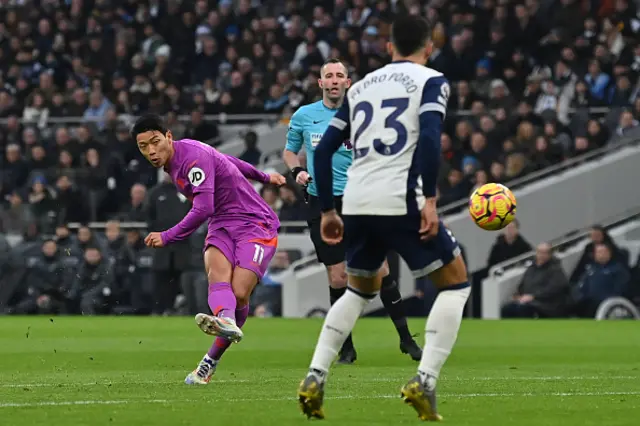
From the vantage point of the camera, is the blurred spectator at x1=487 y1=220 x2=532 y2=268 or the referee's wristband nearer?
the referee's wristband

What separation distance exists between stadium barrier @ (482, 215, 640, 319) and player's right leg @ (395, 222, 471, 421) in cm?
1393

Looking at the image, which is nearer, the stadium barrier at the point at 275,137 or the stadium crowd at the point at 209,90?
the stadium crowd at the point at 209,90

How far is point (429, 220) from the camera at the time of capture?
7016 millimetres

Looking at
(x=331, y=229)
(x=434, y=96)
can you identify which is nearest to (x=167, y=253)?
(x=331, y=229)

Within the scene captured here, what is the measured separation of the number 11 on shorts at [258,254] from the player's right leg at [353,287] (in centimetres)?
266

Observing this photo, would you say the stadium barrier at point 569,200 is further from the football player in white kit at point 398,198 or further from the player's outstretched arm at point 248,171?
the football player in white kit at point 398,198

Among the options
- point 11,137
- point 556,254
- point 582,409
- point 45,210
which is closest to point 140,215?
point 45,210

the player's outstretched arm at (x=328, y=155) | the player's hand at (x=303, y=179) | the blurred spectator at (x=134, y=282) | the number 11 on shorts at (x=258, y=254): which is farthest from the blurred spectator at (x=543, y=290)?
the player's outstretched arm at (x=328, y=155)

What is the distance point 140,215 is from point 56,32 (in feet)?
29.9

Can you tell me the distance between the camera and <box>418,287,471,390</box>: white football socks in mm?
7117

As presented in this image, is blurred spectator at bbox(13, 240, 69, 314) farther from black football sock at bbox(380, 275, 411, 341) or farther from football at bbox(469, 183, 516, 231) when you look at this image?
football at bbox(469, 183, 516, 231)

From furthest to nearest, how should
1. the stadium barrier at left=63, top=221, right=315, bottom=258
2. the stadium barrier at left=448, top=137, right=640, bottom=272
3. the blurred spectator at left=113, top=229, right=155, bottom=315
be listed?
the stadium barrier at left=63, top=221, right=315, bottom=258 < the blurred spectator at left=113, top=229, right=155, bottom=315 < the stadium barrier at left=448, top=137, right=640, bottom=272

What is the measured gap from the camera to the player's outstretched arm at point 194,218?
9.48 metres

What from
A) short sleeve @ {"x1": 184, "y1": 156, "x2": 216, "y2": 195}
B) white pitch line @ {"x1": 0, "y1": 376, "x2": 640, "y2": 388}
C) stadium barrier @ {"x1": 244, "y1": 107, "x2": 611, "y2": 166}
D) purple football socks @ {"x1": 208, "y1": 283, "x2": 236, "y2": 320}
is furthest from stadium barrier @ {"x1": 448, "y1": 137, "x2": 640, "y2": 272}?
short sleeve @ {"x1": 184, "y1": 156, "x2": 216, "y2": 195}
